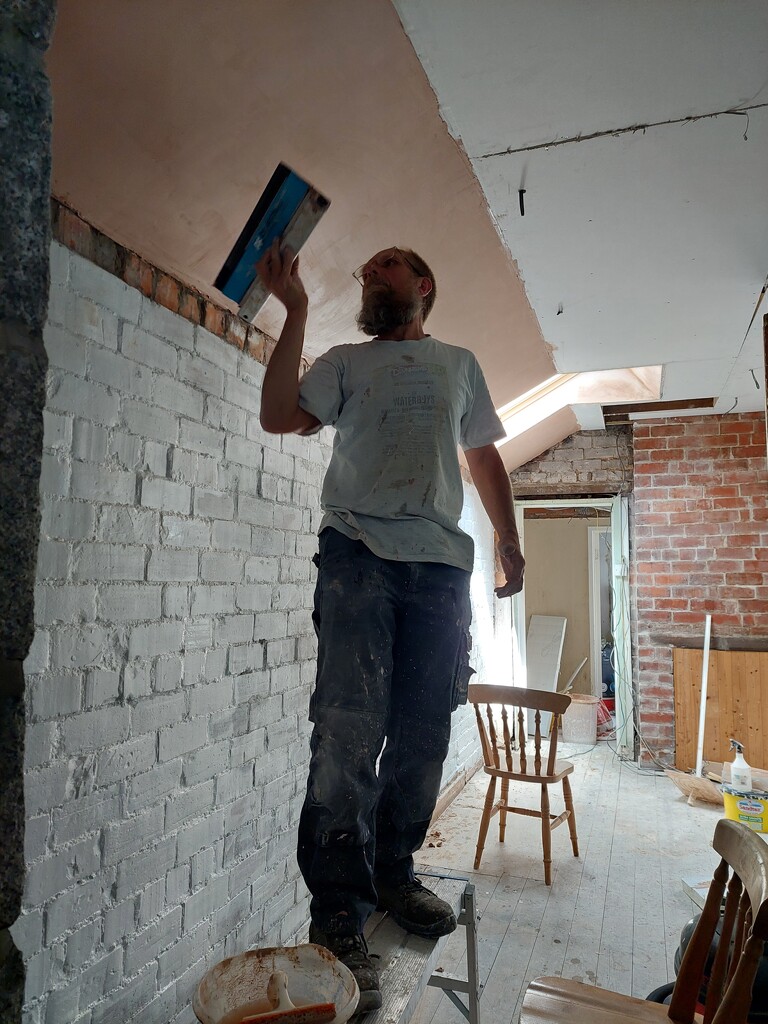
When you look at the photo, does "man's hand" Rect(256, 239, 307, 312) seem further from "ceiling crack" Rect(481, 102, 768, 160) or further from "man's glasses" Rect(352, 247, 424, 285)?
"ceiling crack" Rect(481, 102, 768, 160)

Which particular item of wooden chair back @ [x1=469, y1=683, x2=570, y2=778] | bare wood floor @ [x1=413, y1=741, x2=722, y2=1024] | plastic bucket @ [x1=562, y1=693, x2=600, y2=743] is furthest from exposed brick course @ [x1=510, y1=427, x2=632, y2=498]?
wooden chair back @ [x1=469, y1=683, x2=570, y2=778]

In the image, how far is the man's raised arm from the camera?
135cm

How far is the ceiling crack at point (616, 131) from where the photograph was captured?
1.87 metres

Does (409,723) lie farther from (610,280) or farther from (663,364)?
(663,364)

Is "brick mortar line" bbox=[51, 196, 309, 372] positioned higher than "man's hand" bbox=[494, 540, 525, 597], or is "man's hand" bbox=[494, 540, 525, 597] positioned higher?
"brick mortar line" bbox=[51, 196, 309, 372]

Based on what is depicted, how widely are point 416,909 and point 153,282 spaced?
1544mm

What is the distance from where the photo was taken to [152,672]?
5.10 ft

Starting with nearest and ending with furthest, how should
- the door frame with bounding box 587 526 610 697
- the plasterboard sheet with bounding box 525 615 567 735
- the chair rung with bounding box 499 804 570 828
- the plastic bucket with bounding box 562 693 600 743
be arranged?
the chair rung with bounding box 499 804 570 828 < the plastic bucket with bounding box 562 693 600 743 < the plasterboard sheet with bounding box 525 615 567 735 < the door frame with bounding box 587 526 610 697

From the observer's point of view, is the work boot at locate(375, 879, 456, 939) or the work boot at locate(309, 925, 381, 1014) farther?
Result: the work boot at locate(375, 879, 456, 939)

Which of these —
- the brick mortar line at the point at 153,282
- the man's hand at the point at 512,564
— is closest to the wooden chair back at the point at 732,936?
the man's hand at the point at 512,564

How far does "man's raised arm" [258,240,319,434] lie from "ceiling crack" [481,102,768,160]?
993 mm

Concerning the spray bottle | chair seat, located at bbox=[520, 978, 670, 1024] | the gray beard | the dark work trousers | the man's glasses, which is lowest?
the spray bottle

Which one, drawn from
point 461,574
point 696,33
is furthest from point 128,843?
point 696,33

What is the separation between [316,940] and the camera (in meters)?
1.21
